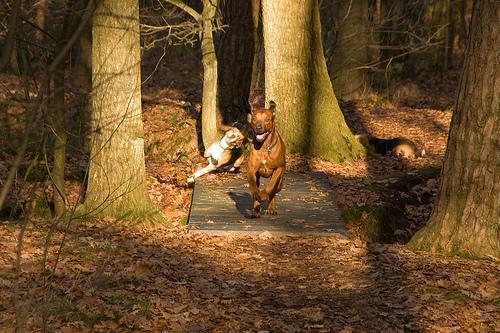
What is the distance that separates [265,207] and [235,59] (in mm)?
6610

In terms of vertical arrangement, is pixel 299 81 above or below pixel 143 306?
above

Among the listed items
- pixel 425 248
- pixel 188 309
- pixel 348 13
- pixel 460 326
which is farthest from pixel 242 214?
pixel 348 13

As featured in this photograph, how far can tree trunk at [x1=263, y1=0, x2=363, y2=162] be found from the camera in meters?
16.6

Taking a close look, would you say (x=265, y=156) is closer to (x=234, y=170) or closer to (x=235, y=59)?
(x=234, y=170)

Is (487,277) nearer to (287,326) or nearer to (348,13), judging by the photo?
(287,326)

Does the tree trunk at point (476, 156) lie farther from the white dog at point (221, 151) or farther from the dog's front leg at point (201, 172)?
the dog's front leg at point (201, 172)

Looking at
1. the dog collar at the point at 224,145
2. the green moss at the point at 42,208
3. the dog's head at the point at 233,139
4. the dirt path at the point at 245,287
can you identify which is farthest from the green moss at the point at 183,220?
the dog's head at the point at 233,139

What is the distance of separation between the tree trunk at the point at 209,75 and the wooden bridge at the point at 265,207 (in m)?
1.64

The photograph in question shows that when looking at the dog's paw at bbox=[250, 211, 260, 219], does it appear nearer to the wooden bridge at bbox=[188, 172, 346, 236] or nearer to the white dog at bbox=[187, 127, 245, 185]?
the wooden bridge at bbox=[188, 172, 346, 236]

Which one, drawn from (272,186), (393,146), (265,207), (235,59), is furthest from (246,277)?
(235,59)

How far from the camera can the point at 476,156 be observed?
367 inches

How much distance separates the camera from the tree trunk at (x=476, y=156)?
9133mm

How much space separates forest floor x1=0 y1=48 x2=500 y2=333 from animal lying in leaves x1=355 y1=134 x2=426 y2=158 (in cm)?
267

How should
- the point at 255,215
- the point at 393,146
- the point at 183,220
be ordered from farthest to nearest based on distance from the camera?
the point at 393,146, the point at 183,220, the point at 255,215
